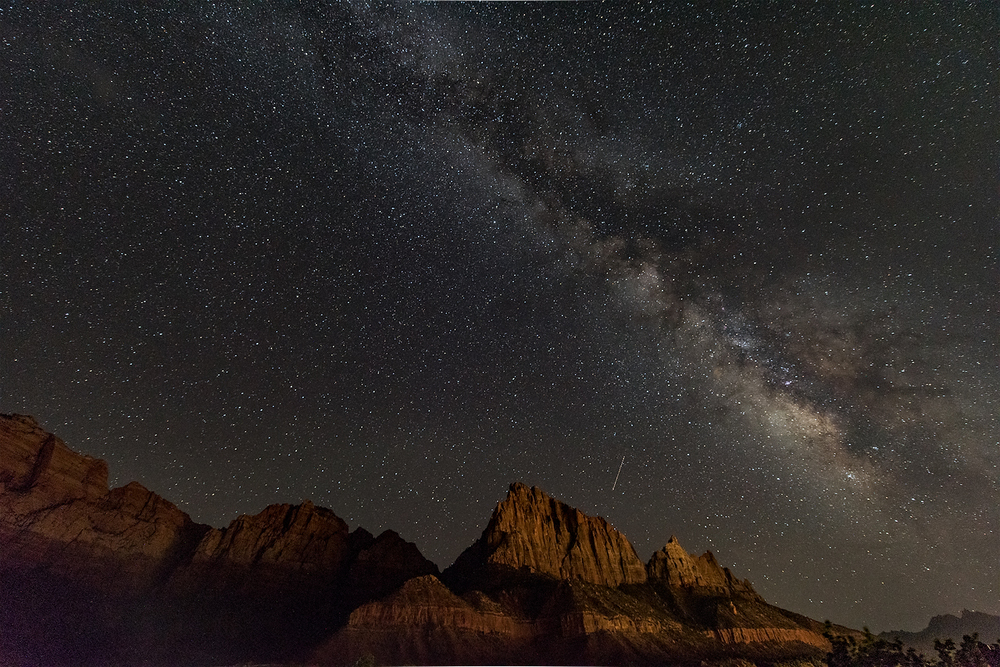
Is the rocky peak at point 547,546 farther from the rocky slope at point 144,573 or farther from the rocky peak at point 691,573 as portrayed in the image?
the rocky slope at point 144,573

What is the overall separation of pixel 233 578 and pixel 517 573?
67339 millimetres

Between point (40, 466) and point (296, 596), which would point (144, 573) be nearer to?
point (40, 466)

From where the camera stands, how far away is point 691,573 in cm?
17300

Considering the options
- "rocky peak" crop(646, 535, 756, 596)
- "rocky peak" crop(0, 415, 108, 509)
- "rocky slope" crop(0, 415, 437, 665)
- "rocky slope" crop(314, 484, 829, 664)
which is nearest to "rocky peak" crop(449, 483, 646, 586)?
"rocky slope" crop(314, 484, 829, 664)

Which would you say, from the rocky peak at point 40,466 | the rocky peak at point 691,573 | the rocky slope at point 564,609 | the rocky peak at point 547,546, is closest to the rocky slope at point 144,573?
the rocky peak at point 40,466

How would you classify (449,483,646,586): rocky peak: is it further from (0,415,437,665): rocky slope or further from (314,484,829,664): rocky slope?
(0,415,437,665): rocky slope

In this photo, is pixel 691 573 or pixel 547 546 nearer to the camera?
pixel 547 546

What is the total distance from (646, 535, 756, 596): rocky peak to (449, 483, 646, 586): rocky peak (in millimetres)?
6309

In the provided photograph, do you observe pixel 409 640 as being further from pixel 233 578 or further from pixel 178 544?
pixel 178 544

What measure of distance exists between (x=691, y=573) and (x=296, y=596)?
11034cm

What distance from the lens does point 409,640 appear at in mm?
108812

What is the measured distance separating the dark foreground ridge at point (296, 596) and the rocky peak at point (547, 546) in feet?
2.27

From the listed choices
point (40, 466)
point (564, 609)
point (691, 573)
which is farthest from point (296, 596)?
point (691, 573)

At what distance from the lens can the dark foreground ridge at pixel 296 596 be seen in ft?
337
